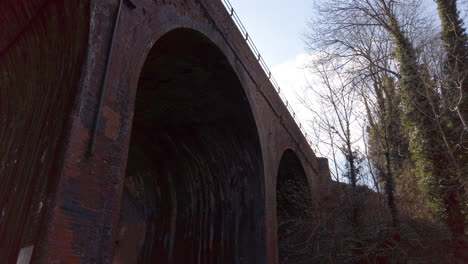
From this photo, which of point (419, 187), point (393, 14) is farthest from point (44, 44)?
point (393, 14)

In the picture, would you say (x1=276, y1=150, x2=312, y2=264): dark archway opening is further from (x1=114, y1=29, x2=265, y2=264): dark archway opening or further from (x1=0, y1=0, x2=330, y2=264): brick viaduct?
(x1=114, y1=29, x2=265, y2=264): dark archway opening

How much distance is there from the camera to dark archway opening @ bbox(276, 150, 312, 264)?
469 inches

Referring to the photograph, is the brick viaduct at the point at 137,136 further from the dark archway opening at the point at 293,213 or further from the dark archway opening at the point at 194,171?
the dark archway opening at the point at 293,213

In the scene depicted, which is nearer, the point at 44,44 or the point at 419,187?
the point at 44,44

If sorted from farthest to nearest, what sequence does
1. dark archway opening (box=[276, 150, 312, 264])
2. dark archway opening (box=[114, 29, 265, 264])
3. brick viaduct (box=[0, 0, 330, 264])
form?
dark archway opening (box=[276, 150, 312, 264]) < dark archway opening (box=[114, 29, 265, 264]) < brick viaduct (box=[0, 0, 330, 264])

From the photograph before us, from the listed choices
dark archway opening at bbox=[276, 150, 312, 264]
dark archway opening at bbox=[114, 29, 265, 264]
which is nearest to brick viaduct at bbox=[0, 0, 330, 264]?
dark archway opening at bbox=[114, 29, 265, 264]

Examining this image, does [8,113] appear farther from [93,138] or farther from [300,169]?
[300,169]

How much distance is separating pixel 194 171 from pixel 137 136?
1.92 m

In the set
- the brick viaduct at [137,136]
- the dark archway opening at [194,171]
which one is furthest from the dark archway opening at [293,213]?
the dark archway opening at [194,171]

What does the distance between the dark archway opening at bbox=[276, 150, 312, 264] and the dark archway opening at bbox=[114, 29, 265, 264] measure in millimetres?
2143

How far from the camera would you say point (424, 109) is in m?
11.7

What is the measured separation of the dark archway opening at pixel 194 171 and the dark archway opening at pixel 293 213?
7.03 feet

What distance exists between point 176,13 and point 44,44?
2217mm

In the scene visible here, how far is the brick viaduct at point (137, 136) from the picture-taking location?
412cm
